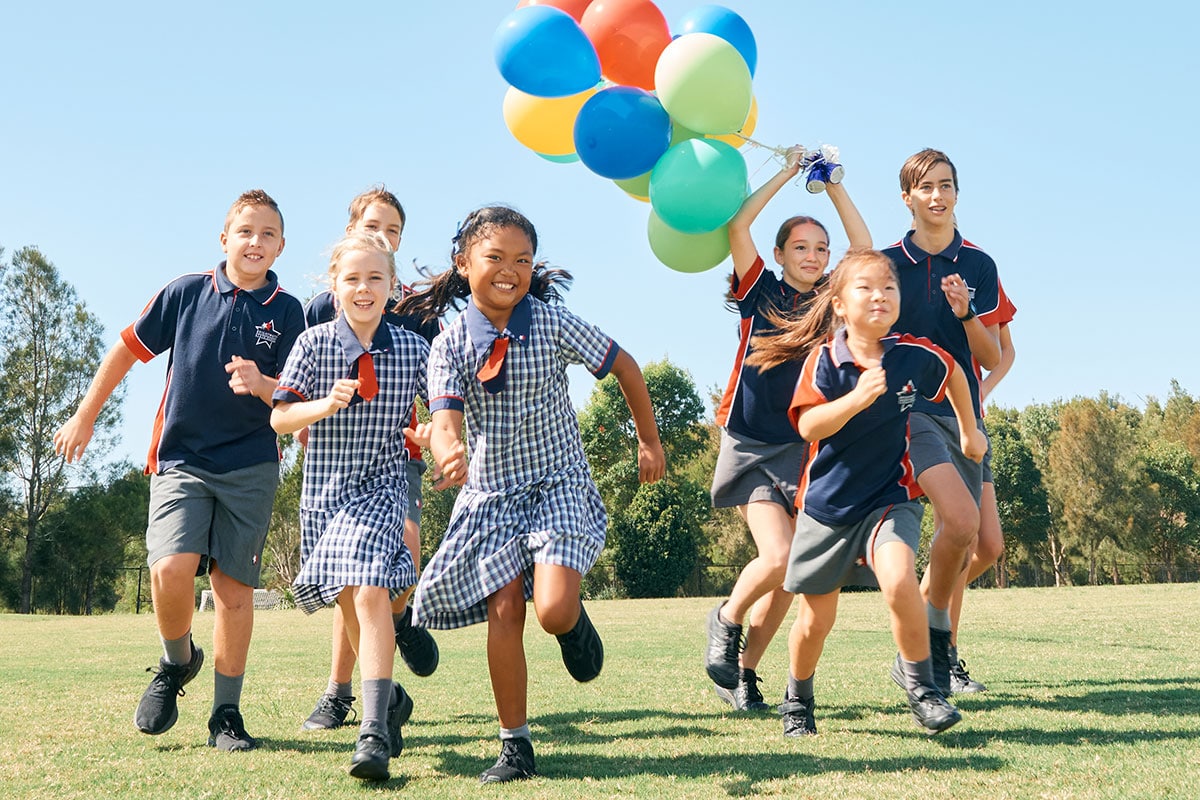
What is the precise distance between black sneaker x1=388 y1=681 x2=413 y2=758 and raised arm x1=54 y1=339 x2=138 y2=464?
190 centimetres

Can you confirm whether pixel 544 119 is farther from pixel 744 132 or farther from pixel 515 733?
pixel 515 733

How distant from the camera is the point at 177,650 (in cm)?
470

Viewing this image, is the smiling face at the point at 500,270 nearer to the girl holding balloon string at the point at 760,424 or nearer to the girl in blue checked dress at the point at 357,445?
the girl in blue checked dress at the point at 357,445

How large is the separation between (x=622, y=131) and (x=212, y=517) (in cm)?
289

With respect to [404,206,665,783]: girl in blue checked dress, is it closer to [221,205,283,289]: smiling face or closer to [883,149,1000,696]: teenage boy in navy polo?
[221,205,283,289]: smiling face

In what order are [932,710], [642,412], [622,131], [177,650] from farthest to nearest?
1. [622,131]
2. [177,650]
3. [642,412]
4. [932,710]

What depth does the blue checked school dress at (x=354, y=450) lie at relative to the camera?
13.2 ft

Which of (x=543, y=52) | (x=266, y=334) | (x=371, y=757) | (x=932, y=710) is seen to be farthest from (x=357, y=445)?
(x=543, y=52)

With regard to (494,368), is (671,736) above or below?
below

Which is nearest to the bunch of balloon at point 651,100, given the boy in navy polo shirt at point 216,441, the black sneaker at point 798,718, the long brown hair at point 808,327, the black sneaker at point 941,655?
the long brown hair at point 808,327

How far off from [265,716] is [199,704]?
83 centimetres

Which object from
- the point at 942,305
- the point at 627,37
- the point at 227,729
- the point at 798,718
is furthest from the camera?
the point at 627,37

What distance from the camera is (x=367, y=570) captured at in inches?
153

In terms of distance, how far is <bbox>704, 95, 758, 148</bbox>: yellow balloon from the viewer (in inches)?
228
